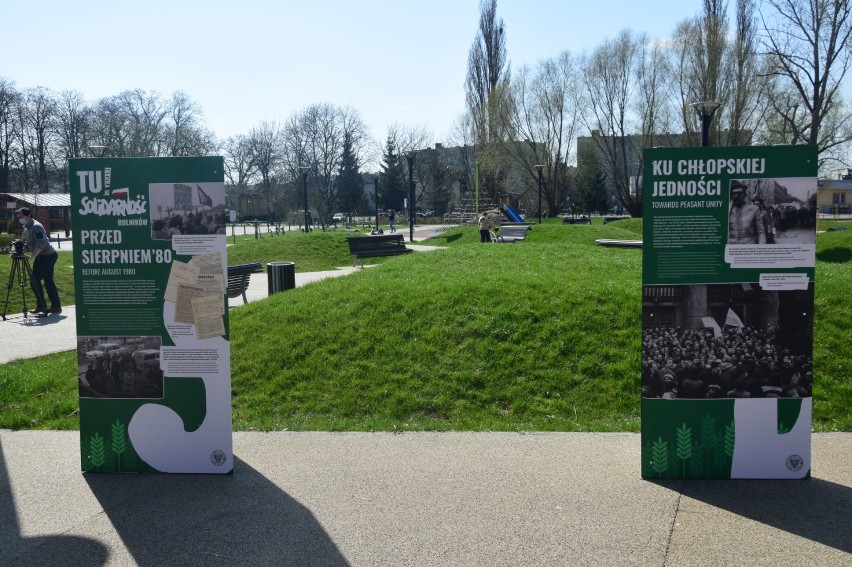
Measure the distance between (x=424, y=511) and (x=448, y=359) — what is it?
3371 mm

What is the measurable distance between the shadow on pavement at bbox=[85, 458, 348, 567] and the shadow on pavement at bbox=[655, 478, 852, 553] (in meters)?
2.34

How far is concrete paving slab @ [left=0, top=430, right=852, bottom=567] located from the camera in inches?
150

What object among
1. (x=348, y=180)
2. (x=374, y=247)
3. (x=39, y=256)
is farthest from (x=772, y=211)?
(x=348, y=180)

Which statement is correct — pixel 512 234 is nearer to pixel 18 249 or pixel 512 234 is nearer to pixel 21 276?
pixel 21 276

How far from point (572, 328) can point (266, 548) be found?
4981mm

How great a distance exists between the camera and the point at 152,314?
5000mm

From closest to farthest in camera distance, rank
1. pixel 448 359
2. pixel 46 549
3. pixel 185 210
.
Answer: pixel 46 549 < pixel 185 210 < pixel 448 359

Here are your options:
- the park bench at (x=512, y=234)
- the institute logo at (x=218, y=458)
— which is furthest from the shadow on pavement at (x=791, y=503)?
the park bench at (x=512, y=234)

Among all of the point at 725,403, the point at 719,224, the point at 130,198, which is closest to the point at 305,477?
the point at 130,198

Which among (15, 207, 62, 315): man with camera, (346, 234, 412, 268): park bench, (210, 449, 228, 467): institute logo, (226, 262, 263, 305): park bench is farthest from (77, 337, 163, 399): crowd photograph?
(346, 234, 412, 268): park bench

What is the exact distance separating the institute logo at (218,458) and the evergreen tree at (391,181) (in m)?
68.3

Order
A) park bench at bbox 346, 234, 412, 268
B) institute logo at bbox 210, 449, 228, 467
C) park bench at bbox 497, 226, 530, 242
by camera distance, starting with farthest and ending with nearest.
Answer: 1. park bench at bbox 497, 226, 530, 242
2. park bench at bbox 346, 234, 412, 268
3. institute logo at bbox 210, 449, 228, 467

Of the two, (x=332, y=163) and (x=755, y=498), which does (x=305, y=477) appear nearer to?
(x=755, y=498)

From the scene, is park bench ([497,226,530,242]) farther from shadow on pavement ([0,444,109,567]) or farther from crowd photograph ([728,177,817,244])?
shadow on pavement ([0,444,109,567])
